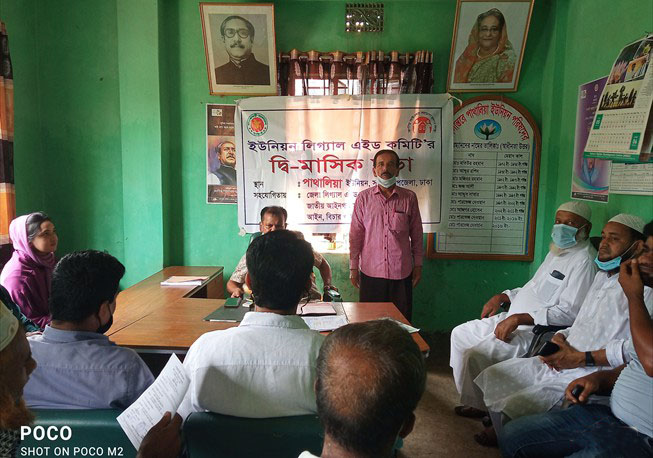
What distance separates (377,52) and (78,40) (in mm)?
2470

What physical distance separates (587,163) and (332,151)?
75.1 inches

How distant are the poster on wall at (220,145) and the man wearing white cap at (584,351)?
8.86 ft

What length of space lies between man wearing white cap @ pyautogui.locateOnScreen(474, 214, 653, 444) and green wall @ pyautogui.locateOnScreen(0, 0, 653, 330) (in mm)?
1501

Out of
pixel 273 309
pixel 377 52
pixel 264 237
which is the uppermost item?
pixel 377 52

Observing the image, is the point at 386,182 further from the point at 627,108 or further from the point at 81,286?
the point at 81,286

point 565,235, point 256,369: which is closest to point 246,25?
point 565,235

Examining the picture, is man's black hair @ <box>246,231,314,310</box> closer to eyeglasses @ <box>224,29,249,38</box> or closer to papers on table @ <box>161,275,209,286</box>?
papers on table @ <box>161,275,209,286</box>

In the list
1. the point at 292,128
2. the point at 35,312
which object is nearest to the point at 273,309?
the point at 35,312

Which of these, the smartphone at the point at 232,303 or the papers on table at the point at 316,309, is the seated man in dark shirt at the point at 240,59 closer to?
the smartphone at the point at 232,303

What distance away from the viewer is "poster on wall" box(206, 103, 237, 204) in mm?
3998

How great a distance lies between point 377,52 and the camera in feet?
12.6

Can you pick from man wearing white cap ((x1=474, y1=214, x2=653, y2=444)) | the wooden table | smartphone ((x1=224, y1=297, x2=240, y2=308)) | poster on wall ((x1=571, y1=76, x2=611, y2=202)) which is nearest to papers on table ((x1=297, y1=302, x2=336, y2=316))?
the wooden table

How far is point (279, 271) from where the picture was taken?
1.43m

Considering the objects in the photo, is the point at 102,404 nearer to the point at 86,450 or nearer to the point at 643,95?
the point at 86,450
